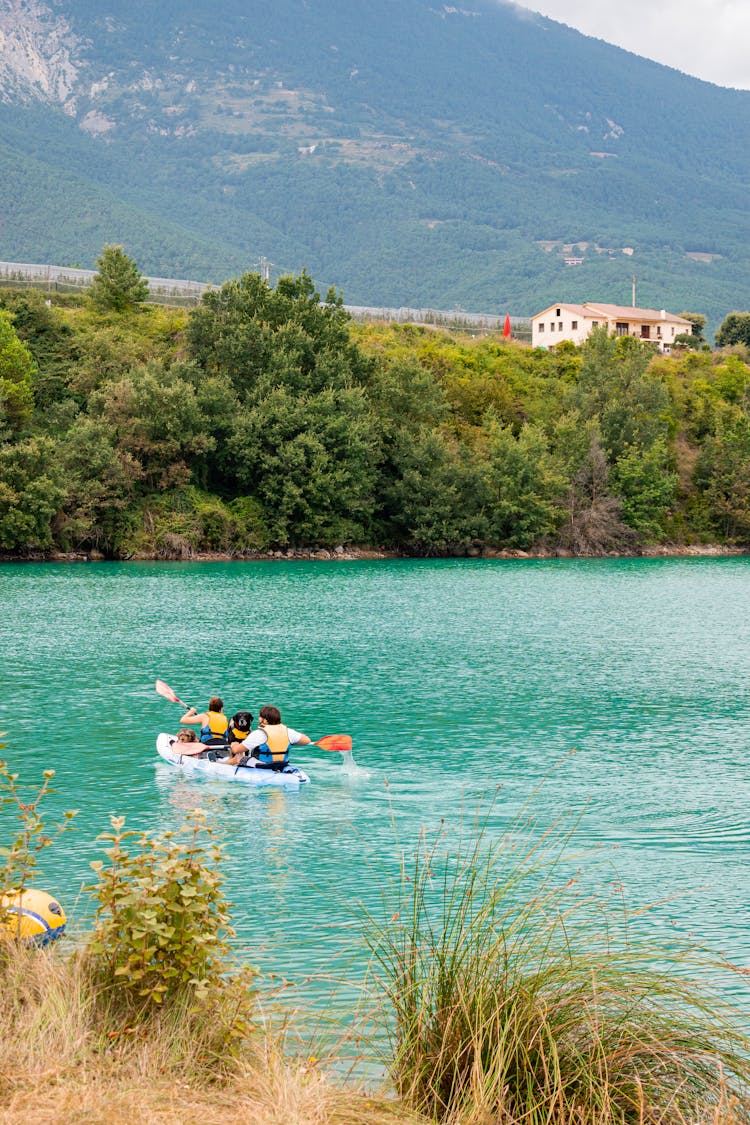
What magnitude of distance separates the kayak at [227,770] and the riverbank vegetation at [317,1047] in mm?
10078

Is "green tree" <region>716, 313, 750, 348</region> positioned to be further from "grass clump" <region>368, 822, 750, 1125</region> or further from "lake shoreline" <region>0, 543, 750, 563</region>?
"grass clump" <region>368, 822, 750, 1125</region>

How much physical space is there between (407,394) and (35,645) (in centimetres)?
4706

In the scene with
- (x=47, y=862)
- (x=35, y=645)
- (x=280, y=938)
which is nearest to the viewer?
(x=280, y=938)

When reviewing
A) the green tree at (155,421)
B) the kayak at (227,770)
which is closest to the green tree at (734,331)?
the green tree at (155,421)

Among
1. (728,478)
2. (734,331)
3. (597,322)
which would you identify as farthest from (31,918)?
(734,331)

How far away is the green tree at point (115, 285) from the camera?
79250 millimetres

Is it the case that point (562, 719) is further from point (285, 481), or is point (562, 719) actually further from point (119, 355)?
point (119, 355)

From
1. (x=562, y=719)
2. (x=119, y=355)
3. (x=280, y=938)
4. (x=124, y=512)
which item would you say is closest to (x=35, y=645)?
(x=562, y=719)

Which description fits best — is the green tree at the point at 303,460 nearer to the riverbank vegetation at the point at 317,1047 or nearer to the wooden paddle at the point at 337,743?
the wooden paddle at the point at 337,743

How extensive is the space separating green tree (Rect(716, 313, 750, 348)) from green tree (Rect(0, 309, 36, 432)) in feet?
268

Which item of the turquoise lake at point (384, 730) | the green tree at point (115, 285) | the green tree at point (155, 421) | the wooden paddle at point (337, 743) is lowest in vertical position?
the turquoise lake at point (384, 730)

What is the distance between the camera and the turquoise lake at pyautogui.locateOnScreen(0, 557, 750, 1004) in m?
12.4

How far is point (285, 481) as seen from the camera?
66625mm

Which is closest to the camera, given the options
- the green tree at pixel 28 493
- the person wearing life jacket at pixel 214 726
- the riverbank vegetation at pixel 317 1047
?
the riverbank vegetation at pixel 317 1047
